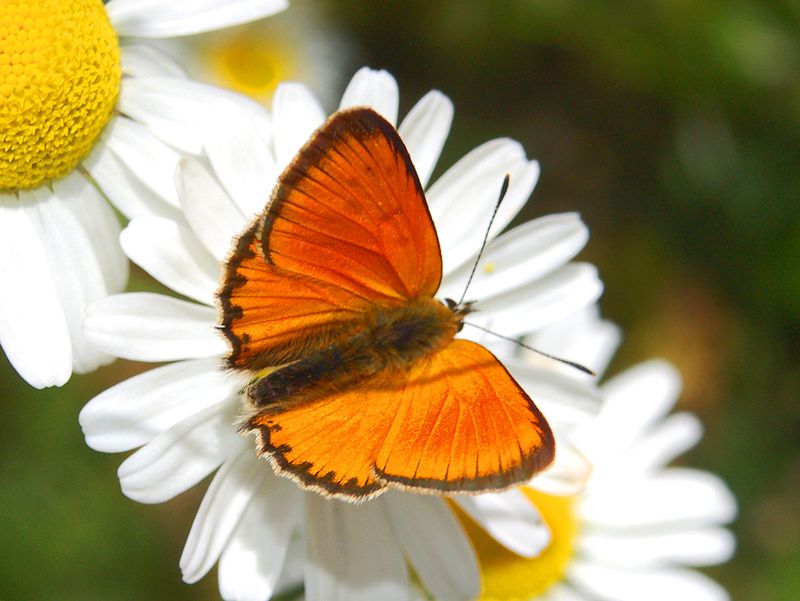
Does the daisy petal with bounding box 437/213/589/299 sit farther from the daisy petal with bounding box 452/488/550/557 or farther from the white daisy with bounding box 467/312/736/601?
the white daisy with bounding box 467/312/736/601

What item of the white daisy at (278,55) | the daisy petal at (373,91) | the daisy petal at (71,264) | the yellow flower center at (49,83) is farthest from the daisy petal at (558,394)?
the white daisy at (278,55)

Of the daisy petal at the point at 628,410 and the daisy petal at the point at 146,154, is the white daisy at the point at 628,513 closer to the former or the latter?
the daisy petal at the point at 628,410

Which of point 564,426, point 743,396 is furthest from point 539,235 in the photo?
point 743,396

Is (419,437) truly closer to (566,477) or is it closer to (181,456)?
(181,456)

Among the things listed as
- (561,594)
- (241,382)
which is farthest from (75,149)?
(561,594)

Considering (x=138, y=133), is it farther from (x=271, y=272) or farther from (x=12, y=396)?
(x=12, y=396)

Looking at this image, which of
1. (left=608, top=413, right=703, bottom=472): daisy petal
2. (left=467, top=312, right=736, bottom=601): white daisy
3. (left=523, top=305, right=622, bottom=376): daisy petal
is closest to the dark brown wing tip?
(left=467, top=312, right=736, bottom=601): white daisy
